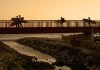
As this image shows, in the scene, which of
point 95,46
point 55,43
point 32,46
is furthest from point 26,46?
point 95,46

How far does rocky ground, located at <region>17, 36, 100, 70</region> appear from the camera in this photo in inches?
1585

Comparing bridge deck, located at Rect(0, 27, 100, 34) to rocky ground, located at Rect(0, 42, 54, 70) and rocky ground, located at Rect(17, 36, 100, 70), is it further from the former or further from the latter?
→ rocky ground, located at Rect(0, 42, 54, 70)

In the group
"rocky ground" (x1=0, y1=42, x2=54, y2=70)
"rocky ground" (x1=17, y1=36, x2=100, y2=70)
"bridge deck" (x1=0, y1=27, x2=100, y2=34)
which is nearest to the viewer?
"rocky ground" (x1=0, y1=42, x2=54, y2=70)

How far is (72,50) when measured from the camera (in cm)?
5109

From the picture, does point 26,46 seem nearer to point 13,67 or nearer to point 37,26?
point 37,26

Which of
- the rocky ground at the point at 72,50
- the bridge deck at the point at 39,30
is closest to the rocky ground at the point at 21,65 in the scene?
the rocky ground at the point at 72,50

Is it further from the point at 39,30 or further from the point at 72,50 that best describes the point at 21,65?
the point at 72,50

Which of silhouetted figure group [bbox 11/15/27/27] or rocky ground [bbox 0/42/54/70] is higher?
silhouetted figure group [bbox 11/15/27/27]

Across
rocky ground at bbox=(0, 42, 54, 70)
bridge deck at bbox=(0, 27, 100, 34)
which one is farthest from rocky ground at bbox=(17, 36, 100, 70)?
rocky ground at bbox=(0, 42, 54, 70)

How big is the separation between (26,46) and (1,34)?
73.7 ft

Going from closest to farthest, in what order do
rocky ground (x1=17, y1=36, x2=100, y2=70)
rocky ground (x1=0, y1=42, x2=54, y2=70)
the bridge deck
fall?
rocky ground (x1=0, y1=42, x2=54, y2=70)
rocky ground (x1=17, y1=36, x2=100, y2=70)
the bridge deck

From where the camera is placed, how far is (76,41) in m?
60.1

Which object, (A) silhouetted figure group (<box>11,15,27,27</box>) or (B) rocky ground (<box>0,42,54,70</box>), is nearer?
(B) rocky ground (<box>0,42,54,70</box>)

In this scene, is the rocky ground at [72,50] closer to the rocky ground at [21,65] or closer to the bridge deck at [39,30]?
the bridge deck at [39,30]
